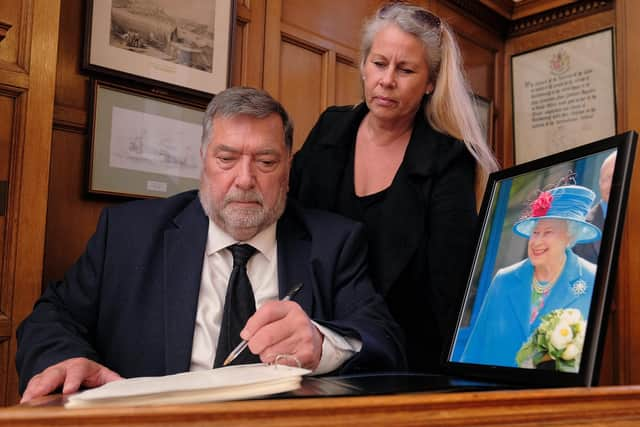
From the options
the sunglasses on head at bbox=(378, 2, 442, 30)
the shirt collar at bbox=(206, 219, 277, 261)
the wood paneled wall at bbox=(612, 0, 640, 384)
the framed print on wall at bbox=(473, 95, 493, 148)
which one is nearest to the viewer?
the shirt collar at bbox=(206, 219, 277, 261)

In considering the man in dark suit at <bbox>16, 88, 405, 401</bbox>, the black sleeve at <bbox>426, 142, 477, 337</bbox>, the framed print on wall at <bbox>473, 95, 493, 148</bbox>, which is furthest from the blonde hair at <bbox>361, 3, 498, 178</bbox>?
the framed print on wall at <bbox>473, 95, 493, 148</bbox>

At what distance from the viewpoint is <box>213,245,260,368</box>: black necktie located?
5.29ft

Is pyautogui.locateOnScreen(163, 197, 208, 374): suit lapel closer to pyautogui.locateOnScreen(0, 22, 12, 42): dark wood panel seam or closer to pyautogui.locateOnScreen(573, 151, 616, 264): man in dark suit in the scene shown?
pyautogui.locateOnScreen(0, 22, 12, 42): dark wood panel seam

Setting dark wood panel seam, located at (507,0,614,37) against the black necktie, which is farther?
A: dark wood panel seam, located at (507,0,614,37)

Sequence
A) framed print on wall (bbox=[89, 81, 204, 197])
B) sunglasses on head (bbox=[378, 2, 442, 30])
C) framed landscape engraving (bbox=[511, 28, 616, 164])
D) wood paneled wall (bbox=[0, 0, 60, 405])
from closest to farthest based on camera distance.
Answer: wood paneled wall (bbox=[0, 0, 60, 405])
sunglasses on head (bbox=[378, 2, 442, 30])
framed print on wall (bbox=[89, 81, 204, 197])
framed landscape engraving (bbox=[511, 28, 616, 164])

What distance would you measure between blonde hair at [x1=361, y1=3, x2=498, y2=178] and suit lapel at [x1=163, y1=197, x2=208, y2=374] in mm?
860

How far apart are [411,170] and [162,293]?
0.87 meters

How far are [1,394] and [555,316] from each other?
145 cm

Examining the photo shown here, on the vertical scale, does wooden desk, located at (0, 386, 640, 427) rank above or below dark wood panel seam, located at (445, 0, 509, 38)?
below

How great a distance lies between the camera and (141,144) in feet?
8.64

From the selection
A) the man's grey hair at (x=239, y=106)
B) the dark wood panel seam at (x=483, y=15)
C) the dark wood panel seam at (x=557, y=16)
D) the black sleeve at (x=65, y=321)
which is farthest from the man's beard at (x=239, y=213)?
the dark wood panel seam at (x=557, y=16)

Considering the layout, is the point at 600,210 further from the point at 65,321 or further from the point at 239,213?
the point at 65,321

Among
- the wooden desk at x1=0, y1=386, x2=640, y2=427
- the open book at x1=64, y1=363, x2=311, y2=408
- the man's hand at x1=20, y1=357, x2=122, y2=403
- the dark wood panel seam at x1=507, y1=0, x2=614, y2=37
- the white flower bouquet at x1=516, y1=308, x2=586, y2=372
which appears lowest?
the man's hand at x1=20, y1=357, x2=122, y2=403

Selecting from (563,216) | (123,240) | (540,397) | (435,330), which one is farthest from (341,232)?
(540,397)
